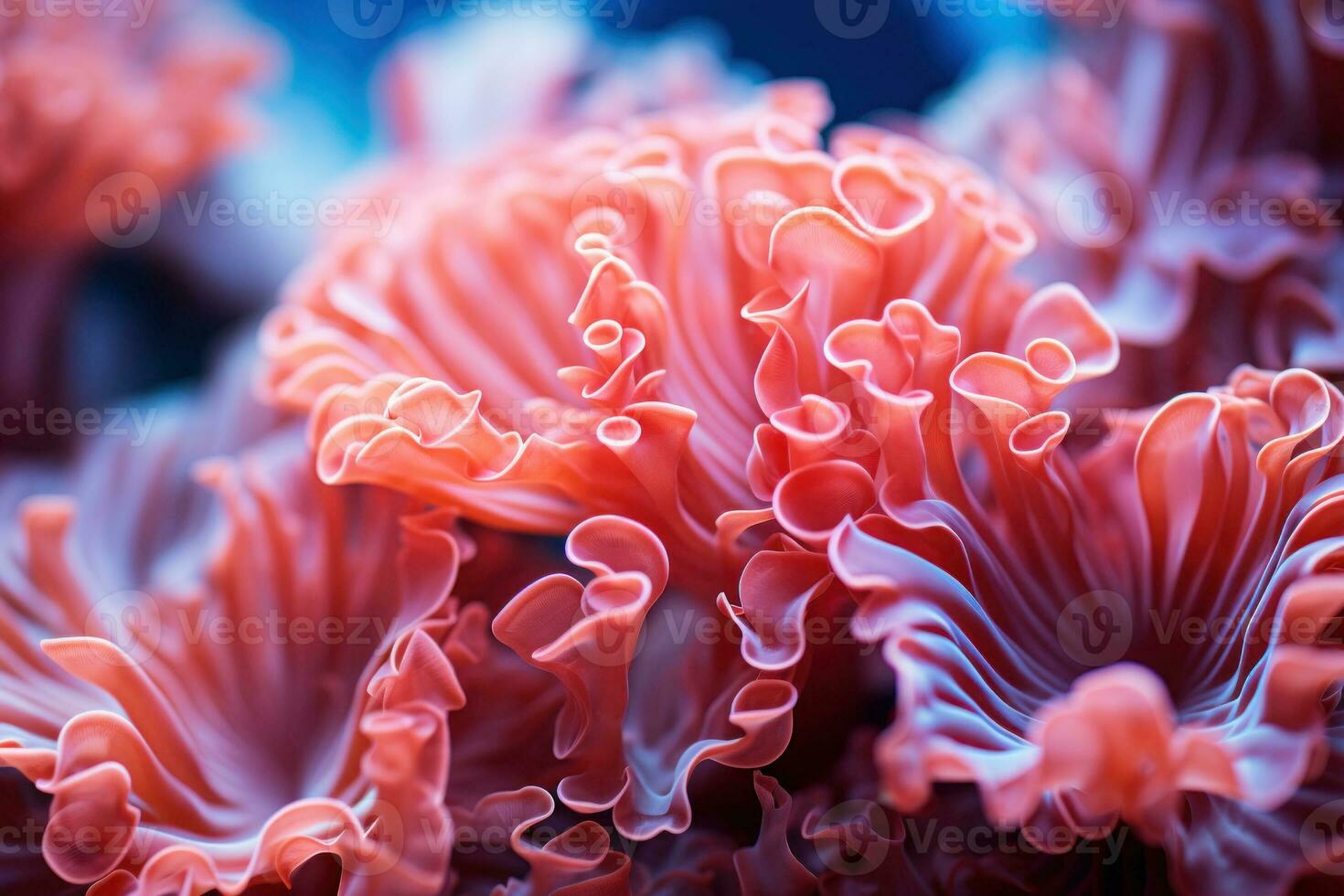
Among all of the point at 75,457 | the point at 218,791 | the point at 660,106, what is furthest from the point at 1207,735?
the point at 75,457

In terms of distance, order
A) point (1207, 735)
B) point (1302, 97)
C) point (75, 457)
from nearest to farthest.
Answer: point (1207, 735) → point (1302, 97) → point (75, 457)

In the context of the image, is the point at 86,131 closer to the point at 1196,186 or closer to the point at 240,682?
the point at 240,682

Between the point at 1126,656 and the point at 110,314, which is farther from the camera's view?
the point at 110,314

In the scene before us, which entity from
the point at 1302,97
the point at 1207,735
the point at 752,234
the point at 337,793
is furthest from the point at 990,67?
the point at 337,793

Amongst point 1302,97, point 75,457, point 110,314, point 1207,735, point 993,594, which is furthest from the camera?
point 110,314

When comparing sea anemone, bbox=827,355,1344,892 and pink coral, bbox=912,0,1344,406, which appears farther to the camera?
→ pink coral, bbox=912,0,1344,406

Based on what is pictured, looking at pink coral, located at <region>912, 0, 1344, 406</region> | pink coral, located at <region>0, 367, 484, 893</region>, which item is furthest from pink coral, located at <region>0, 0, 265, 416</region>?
pink coral, located at <region>912, 0, 1344, 406</region>

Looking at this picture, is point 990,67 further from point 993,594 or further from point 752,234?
point 993,594

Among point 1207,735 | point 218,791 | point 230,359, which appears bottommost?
point 218,791

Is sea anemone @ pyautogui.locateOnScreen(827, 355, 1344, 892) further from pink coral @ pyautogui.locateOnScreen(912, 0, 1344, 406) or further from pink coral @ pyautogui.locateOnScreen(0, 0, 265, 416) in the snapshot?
pink coral @ pyautogui.locateOnScreen(0, 0, 265, 416)

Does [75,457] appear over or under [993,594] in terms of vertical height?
under

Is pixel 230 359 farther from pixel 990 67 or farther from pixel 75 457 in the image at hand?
pixel 990 67
